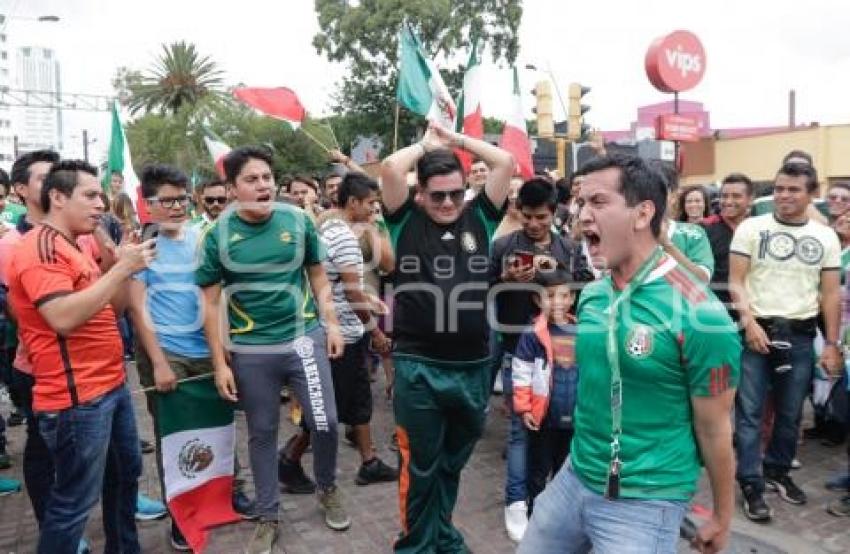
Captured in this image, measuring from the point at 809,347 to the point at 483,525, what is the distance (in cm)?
223

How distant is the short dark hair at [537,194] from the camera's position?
13.9ft

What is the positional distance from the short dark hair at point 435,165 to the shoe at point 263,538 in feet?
6.51

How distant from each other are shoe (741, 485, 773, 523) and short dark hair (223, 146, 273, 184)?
11.1ft

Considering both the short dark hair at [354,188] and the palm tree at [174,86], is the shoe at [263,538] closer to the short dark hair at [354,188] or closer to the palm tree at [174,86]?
the short dark hair at [354,188]

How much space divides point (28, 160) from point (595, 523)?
3.58 metres

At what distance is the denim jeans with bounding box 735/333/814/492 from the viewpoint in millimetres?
4199

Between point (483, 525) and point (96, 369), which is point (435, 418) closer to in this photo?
point (483, 525)

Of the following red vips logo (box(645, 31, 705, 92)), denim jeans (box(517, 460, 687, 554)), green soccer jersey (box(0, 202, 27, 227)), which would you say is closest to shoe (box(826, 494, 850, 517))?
denim jeans (box(517, 460, 687, 554))

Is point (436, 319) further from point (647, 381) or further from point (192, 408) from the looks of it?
point (192, 408)

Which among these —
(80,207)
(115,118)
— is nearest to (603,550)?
(80,207)

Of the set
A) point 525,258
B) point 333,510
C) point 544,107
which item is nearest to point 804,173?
point 525,258

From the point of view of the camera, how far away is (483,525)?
4074 millimetres

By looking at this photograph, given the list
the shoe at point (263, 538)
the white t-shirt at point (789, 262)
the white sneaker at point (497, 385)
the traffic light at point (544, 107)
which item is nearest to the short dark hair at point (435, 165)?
the shoe at point (263, 538)

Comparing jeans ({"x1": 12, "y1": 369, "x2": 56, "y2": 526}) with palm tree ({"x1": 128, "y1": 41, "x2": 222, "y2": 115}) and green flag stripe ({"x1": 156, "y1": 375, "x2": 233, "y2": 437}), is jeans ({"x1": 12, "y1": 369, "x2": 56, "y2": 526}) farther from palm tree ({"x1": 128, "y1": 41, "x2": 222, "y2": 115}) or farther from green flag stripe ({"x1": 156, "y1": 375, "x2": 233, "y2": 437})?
palm tree ({"x1": 128, "y1": 41, "x2": 222, "y2": 115})
